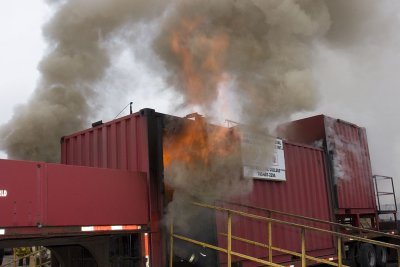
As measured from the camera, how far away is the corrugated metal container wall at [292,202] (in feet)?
24.7

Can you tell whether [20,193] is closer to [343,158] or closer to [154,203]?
[154,203]

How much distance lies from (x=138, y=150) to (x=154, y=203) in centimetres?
82

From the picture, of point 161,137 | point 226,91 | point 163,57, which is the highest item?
point 163,57

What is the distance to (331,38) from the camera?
6582 mm

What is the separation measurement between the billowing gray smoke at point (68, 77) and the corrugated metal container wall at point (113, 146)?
5.34 feet

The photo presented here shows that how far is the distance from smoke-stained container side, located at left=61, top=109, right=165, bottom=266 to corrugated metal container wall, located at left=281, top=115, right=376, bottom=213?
15.0ft

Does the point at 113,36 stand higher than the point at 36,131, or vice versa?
the point at 113,36

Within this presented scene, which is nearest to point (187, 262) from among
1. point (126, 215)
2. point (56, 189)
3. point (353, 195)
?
point (126, 215)

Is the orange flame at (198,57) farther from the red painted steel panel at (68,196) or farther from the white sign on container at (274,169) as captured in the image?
the red painted steel panel at (68,196)

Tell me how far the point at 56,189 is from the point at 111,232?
36.5 inches

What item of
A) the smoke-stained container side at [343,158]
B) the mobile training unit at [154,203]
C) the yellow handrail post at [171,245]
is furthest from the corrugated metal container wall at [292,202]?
the yellow handrail post at [171,245]

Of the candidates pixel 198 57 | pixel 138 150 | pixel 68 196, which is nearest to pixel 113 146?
pixel 138 150

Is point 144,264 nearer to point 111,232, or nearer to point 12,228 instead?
point 111,232

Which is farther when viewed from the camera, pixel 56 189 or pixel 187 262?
pixel 187 262
